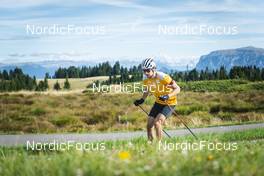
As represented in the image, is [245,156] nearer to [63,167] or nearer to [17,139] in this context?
[63,167]

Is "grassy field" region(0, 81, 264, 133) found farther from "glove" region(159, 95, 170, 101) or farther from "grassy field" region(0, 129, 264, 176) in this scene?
"grassy field" region(0, 129, 264, 176)

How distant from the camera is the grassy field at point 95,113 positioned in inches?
979

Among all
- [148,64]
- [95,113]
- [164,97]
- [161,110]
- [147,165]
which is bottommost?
[95,113]

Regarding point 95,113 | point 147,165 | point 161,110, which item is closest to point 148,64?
point 161,110

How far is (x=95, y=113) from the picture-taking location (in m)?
31.4

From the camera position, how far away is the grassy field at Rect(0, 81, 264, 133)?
2488 centimetres

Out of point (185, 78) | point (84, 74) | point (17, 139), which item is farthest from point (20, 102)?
point (84, 74)

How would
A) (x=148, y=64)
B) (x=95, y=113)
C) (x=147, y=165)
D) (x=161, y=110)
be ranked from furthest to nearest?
1. (x=95, y=113)
2. (x=161, y=110)
3. (x=148, y=64)
4. (x=147, y=165)

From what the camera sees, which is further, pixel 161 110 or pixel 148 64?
pixel 161 110

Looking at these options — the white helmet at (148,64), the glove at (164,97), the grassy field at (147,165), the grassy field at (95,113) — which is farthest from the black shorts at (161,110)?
the grassy field at (95,113)

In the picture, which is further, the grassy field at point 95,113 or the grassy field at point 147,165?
the grassy field at point 95,113

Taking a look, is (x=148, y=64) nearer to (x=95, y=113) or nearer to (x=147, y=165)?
(x=147, y=165)

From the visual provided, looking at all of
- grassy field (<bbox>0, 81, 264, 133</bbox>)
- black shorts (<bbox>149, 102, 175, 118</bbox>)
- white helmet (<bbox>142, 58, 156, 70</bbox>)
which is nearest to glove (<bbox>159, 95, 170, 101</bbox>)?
black shorts (<bbox>149, 102, 175, 118</bbox>)

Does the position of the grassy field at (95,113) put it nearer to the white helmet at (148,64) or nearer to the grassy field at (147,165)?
the white helmet at (148,64)
